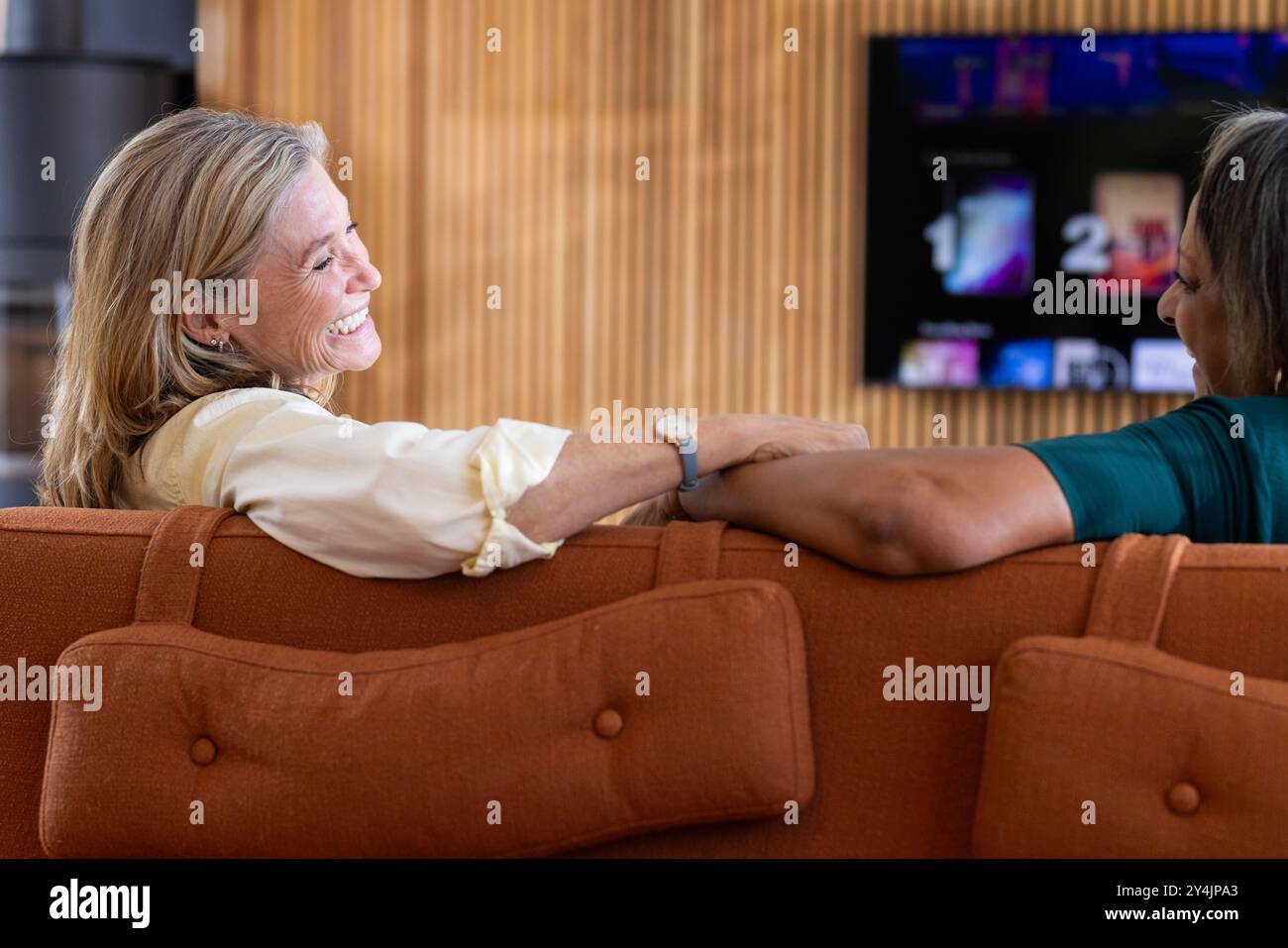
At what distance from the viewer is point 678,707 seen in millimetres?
1326

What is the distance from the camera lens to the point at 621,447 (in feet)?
4.78

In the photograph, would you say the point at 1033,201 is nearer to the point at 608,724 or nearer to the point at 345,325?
the point at 345,325

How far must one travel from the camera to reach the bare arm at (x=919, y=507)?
52.4 inches

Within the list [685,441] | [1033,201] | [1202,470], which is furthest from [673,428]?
[1033,201]

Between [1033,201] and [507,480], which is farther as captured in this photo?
[1033,201]

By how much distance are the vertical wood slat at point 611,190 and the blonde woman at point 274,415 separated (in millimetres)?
3696

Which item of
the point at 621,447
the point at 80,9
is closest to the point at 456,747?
the point at 621,447

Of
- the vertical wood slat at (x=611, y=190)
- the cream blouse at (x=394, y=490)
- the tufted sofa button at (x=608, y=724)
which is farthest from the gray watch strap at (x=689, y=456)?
the vertical wood slat at (x=611, y=190)

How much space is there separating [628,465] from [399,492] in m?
0.23

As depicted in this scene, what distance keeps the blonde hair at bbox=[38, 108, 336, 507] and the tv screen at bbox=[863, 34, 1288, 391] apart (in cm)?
392

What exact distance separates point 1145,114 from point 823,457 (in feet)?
14.3

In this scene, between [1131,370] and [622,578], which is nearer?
[622,578]

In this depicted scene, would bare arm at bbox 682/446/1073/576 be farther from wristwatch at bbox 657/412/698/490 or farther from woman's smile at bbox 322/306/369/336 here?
woman's smile at bbox 322/306/369/336
